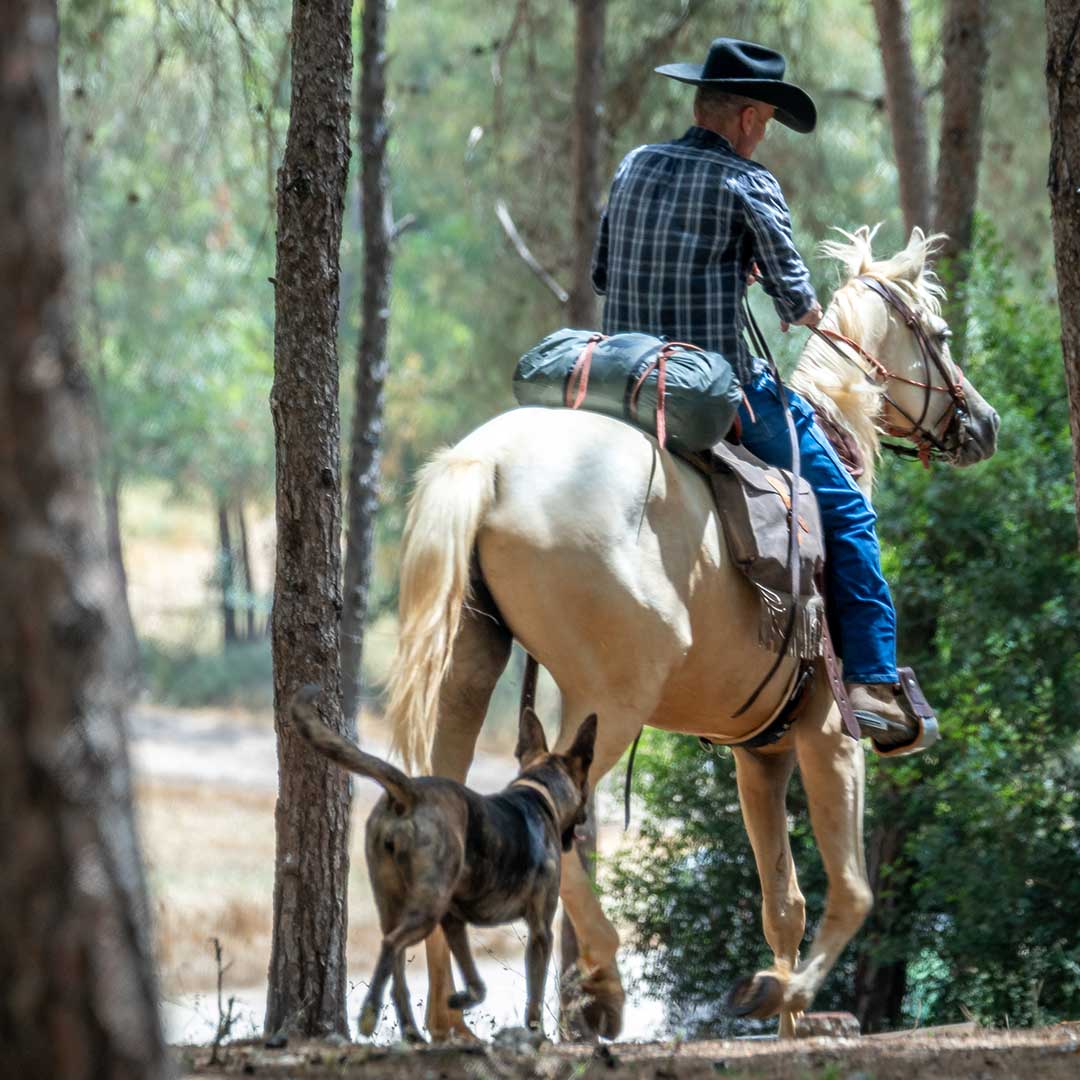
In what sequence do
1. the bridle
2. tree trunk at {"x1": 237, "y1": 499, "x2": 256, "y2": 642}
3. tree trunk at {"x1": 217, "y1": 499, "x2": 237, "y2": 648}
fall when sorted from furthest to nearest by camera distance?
1. tree trunk at {"x1": 217, "y1": 499, "x2": 237, "y2": 648}
2. tree trunk at {"x1": 237, "y1": 499, "x2": 256, "y2": 642}
3. the bridle

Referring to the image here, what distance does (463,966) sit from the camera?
14.0 ft

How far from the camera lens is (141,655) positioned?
31828 millimetres

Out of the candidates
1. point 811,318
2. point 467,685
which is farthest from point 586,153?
point 467,685

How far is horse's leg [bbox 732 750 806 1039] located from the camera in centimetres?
646

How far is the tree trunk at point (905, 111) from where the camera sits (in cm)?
1161

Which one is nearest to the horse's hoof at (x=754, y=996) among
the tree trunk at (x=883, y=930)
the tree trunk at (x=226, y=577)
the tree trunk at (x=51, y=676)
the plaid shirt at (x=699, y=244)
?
the plaid shirt at (x=699, y=244)

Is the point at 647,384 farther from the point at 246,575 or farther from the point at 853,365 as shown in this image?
the point at 246,575

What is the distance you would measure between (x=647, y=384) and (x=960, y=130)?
703 centimetres

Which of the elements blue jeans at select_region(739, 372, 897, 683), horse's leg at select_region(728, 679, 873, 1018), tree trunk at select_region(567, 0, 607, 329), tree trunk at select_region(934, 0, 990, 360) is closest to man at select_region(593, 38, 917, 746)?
blue jeans at select_region(739, 372, 897, 683)

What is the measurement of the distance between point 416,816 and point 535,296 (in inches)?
526

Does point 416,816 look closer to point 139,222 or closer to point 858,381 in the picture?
point 858,381

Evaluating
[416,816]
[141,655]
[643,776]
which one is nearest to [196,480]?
[141,655]

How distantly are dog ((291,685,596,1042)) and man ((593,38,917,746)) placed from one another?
1.60 metres

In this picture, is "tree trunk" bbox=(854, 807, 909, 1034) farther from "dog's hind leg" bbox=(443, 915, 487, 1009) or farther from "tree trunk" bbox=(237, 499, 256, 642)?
"tree trunk" bbox=(237, 499, 256, 642)
